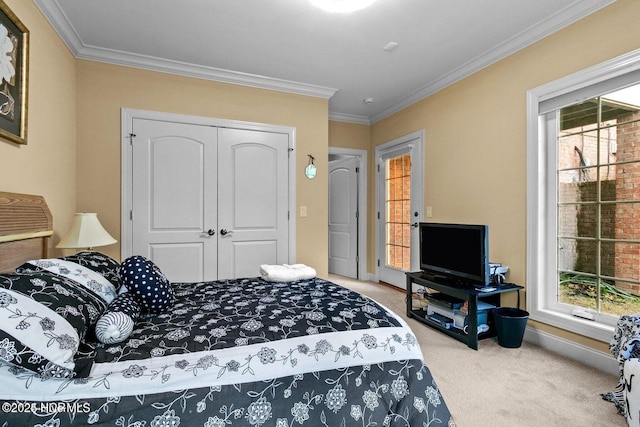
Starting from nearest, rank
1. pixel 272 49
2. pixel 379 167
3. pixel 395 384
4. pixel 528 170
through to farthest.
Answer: pixel 395 384, pixel 528 170, pixel 272 49, pixel 379 167

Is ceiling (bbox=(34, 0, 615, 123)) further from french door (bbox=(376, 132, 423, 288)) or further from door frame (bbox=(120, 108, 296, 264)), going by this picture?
french door (bbox=(376, 132, 423, 288))

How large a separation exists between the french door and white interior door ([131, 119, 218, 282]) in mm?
2558

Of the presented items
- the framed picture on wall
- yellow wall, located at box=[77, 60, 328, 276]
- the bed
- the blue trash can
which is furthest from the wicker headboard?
the blue trash can

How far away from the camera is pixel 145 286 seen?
1.72m

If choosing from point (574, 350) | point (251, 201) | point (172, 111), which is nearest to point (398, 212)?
point (251, 201)

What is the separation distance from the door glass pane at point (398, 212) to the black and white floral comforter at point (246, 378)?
3110 mm

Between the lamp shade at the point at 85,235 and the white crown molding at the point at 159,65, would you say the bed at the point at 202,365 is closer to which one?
the lamp shade at the point at 85,235

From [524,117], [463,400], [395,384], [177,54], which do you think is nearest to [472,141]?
[524,117]

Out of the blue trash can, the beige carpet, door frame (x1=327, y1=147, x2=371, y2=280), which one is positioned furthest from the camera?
door frame (x1=327, y1=147, x2=371, y2=280)

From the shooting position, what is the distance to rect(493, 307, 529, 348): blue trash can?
2.73 m

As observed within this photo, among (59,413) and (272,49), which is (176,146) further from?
(59,413)

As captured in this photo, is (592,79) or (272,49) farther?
A: (272,49)

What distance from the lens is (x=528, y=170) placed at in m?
2.91

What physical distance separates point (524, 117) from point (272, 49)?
2.43 m
